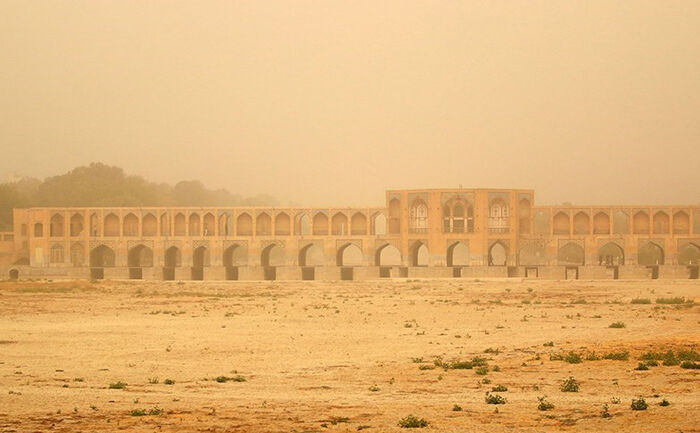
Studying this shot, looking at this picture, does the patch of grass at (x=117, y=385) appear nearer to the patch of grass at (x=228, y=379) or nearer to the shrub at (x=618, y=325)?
the patch of grass at (x=228, y=379)

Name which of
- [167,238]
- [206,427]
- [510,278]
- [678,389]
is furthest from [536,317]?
[167,238]

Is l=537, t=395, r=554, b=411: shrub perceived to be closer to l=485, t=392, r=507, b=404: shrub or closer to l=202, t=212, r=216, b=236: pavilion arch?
l=485, t=392, r=507, b=404: shrub

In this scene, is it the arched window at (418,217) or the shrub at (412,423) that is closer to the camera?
the shrub at (412,423)

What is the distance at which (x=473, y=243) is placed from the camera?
61.7 meters

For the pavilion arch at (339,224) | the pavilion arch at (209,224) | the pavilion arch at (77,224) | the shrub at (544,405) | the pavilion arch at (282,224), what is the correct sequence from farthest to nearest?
the pavilion arch at (77,224), the pavilion arch at (209,224), the pavilion arch at (282,224), the pavilion arch at (339,224), the shrub at (544,405)

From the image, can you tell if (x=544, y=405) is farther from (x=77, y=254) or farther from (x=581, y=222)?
(x=77, y=254)

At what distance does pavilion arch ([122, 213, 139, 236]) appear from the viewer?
6762cm

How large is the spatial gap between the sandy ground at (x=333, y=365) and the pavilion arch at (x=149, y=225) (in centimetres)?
2936

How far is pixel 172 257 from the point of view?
227ft

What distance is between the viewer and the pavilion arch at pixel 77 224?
67438 mm

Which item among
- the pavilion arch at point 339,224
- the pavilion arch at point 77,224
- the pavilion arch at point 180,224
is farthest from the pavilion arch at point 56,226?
the pavilion arch at point 339,224

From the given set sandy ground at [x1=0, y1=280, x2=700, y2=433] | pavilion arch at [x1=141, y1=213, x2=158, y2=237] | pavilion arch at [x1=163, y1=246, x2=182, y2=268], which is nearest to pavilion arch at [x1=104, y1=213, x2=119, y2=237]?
pavilion arch at [x1=141, y1=213, x2=158, y2=237]

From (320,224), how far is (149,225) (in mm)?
12118

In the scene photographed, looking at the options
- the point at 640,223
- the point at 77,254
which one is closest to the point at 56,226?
the point at 77,254
